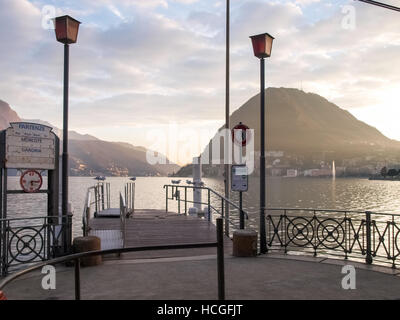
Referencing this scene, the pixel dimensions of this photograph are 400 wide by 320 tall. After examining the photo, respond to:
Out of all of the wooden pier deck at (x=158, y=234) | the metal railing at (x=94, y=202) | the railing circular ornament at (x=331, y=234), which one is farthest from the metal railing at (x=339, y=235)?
the metal railing at (x=94, y=202)

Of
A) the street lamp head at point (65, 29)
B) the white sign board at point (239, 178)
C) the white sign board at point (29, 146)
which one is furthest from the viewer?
the white sign board at point (239, 178)

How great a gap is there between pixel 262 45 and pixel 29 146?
21.5 feet

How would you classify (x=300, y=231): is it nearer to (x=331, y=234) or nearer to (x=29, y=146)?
(x=331, y=234)

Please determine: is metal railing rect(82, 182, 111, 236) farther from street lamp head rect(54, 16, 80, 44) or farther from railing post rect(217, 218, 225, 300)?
railing post rect(217, 218, 225, 300)

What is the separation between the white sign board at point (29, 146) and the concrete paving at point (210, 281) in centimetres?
270

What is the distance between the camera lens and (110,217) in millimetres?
16312

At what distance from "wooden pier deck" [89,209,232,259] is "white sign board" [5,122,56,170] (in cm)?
274

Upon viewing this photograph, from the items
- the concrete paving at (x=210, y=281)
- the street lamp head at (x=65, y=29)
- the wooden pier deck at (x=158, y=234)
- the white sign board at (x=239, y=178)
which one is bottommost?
the concrete paving at (x=210, y=281)

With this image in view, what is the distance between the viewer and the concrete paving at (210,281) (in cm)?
636

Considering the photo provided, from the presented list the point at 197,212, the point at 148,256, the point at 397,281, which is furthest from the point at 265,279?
the point at 197,212

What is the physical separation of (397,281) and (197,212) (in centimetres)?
1081
